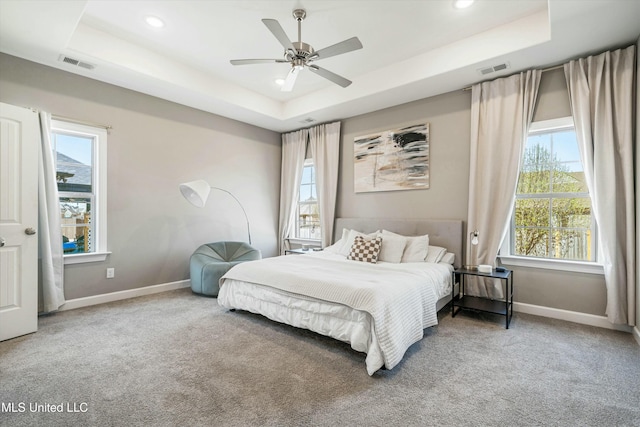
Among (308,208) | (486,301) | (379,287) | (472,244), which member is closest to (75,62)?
(308,208)

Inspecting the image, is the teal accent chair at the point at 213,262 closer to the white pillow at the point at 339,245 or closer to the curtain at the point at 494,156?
the white pillow at the point at 339,245

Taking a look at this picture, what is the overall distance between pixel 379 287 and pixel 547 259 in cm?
228

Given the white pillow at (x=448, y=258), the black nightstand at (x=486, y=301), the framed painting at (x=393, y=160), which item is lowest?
the black nightstand at (x=486, y=301)

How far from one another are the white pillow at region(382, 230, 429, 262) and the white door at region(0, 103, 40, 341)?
12.9 feet

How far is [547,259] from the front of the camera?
3.33 metres

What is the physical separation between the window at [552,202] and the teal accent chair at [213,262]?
3.60 m

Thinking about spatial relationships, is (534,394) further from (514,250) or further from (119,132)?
(119,132)

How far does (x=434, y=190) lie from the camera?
4.17 metres

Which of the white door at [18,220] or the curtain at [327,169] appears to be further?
the curtain at [327,169]

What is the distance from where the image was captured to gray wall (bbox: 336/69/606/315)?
10.5 feet

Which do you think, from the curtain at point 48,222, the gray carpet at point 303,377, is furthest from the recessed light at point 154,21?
the gray carpet at point 303,377

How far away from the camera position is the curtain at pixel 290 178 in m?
5.69

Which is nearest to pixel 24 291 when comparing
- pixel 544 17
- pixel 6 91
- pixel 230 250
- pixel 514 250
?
pixel 6 91

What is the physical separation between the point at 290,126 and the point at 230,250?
2.52 m
